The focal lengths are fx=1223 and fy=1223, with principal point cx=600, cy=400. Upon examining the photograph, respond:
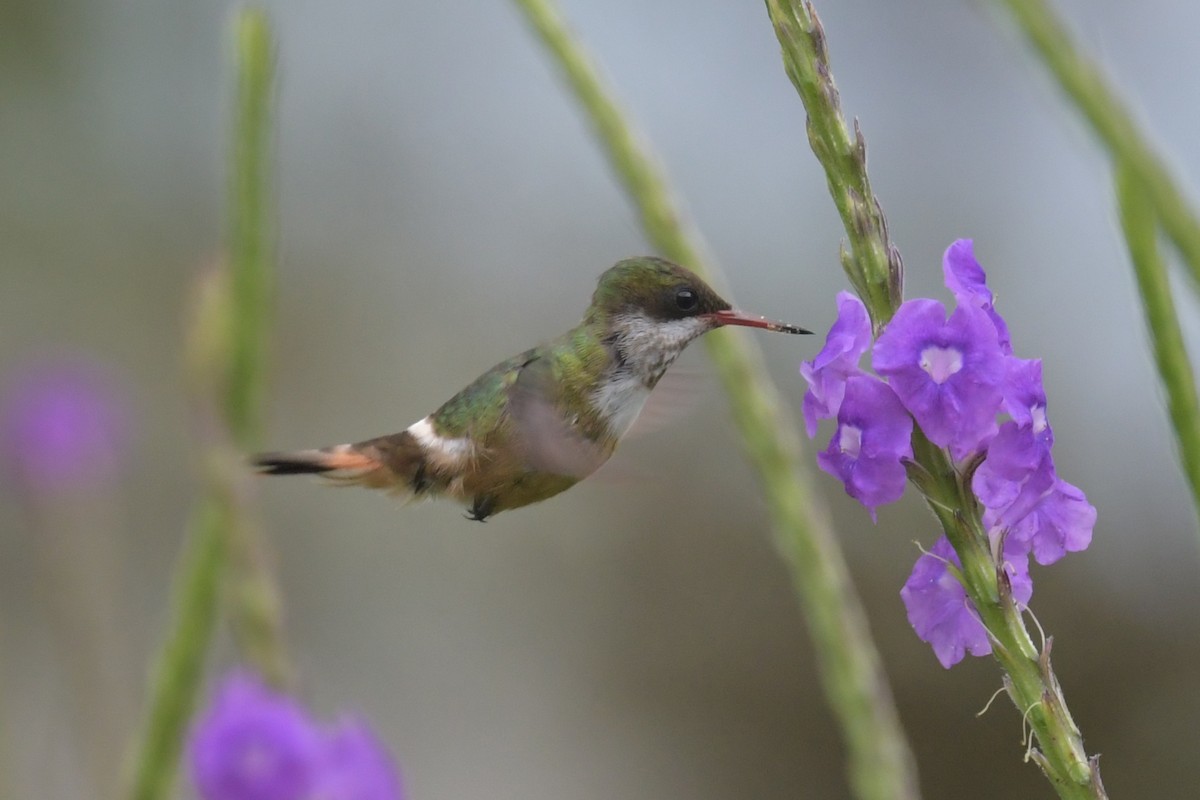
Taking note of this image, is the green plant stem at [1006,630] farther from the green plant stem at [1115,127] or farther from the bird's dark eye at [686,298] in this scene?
the bird's dark eye at [686,298]

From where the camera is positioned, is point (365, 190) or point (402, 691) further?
point (365, 190)

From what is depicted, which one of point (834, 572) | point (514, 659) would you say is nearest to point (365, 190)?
point (514, 659)

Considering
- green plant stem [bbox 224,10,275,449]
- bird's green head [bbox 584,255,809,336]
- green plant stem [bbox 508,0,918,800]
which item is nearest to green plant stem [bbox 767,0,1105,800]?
green plant stem [bbox 508,0,918,800]

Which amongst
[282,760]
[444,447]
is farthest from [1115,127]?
[444,447]

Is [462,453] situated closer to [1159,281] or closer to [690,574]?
[1159,281]

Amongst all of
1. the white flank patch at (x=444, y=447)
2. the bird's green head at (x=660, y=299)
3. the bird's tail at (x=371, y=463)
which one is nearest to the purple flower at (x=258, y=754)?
the bird's tail at (x=371, y=463)

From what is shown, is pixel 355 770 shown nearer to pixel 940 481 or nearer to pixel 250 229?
pixel 250 229

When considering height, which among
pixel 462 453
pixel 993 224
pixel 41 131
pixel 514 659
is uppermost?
pixel 41 131
